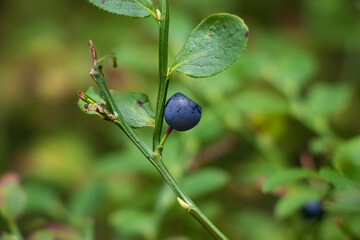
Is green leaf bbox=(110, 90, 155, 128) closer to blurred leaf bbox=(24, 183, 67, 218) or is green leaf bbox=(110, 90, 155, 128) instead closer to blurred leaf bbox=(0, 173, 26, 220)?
blurred leaf bbox=(0, 173, 26, 220)

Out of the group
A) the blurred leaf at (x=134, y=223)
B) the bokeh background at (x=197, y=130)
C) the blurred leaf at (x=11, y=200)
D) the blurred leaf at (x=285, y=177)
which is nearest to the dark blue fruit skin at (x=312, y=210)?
the bokeh background at (x=197, y=130)


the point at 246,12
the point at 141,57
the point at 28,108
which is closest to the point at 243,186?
the point at 141,57

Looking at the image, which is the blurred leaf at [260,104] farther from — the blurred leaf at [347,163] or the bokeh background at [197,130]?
the blurred leaf at [347,163]

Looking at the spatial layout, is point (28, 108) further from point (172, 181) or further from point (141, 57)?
point (172, 181)

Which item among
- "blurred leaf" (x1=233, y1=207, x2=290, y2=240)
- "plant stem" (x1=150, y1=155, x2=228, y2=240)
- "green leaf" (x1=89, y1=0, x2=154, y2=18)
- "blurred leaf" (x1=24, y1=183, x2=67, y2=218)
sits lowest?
"blurred leaf" (x1=233, y1=207, x2=290, y2=240)

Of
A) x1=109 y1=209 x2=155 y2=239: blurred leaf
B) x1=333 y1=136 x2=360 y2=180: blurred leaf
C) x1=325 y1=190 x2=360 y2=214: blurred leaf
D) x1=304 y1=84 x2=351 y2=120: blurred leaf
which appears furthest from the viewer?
x1=304 y1=84 x2=351 y2=120: blurred leaf

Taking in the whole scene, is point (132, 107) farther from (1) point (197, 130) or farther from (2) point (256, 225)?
(2) point (256, 225)

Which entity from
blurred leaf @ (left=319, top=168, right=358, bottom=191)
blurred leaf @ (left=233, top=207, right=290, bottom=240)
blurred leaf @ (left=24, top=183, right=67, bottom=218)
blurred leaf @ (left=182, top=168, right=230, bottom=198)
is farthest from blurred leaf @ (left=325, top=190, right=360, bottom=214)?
blurred leaf @ (left=24, top=183, right=67, bottom=218)
